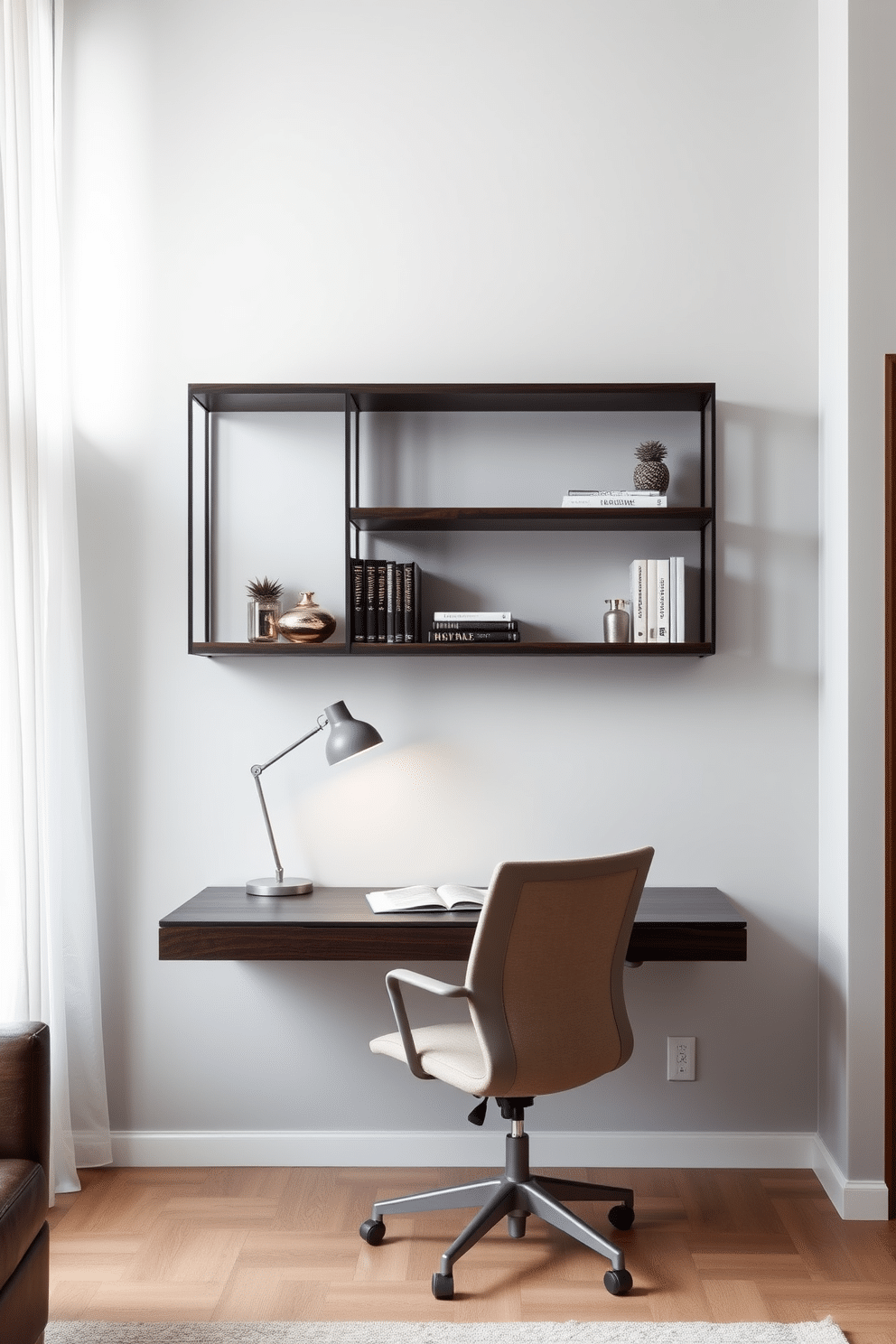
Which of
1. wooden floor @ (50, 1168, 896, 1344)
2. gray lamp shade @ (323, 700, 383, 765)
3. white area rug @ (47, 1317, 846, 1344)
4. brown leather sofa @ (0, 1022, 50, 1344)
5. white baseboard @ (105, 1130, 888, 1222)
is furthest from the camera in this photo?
white baseboard @ (105, 1130, 888, 1222)

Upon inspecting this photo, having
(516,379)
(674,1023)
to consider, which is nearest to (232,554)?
(516,379)

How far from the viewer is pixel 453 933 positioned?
2645 millimetres

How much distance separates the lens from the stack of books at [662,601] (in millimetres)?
2910

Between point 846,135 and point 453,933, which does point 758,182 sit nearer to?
point 846,135

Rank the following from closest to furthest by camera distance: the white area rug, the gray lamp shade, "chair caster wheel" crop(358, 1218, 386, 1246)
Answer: the white area rug
"chair caster wheel" crop(358, 1218, 386, 1246)
the gray lamp shade

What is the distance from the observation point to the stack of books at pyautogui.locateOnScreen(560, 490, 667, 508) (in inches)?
113

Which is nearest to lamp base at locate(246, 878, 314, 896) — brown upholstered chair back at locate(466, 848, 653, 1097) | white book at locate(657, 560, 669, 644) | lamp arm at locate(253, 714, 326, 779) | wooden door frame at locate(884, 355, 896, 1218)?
lamp arm at locate(253, 714, 326, 779)

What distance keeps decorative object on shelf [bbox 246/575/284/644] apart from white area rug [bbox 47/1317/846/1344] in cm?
161

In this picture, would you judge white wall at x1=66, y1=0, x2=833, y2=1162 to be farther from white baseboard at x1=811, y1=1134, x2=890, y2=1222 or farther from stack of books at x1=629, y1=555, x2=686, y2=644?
white baseboard at x1=811, y1=1134, x2=890, y2=1222

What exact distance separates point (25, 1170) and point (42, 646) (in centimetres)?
136

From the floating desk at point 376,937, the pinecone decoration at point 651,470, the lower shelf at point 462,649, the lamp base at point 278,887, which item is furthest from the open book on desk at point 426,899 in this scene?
the pinecone decoration at point 651,470

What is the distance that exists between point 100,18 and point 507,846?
2.61 m

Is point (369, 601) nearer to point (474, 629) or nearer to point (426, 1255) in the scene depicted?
point (474, 629)

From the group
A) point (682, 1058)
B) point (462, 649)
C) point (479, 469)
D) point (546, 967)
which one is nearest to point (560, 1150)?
point (682, 1058)
